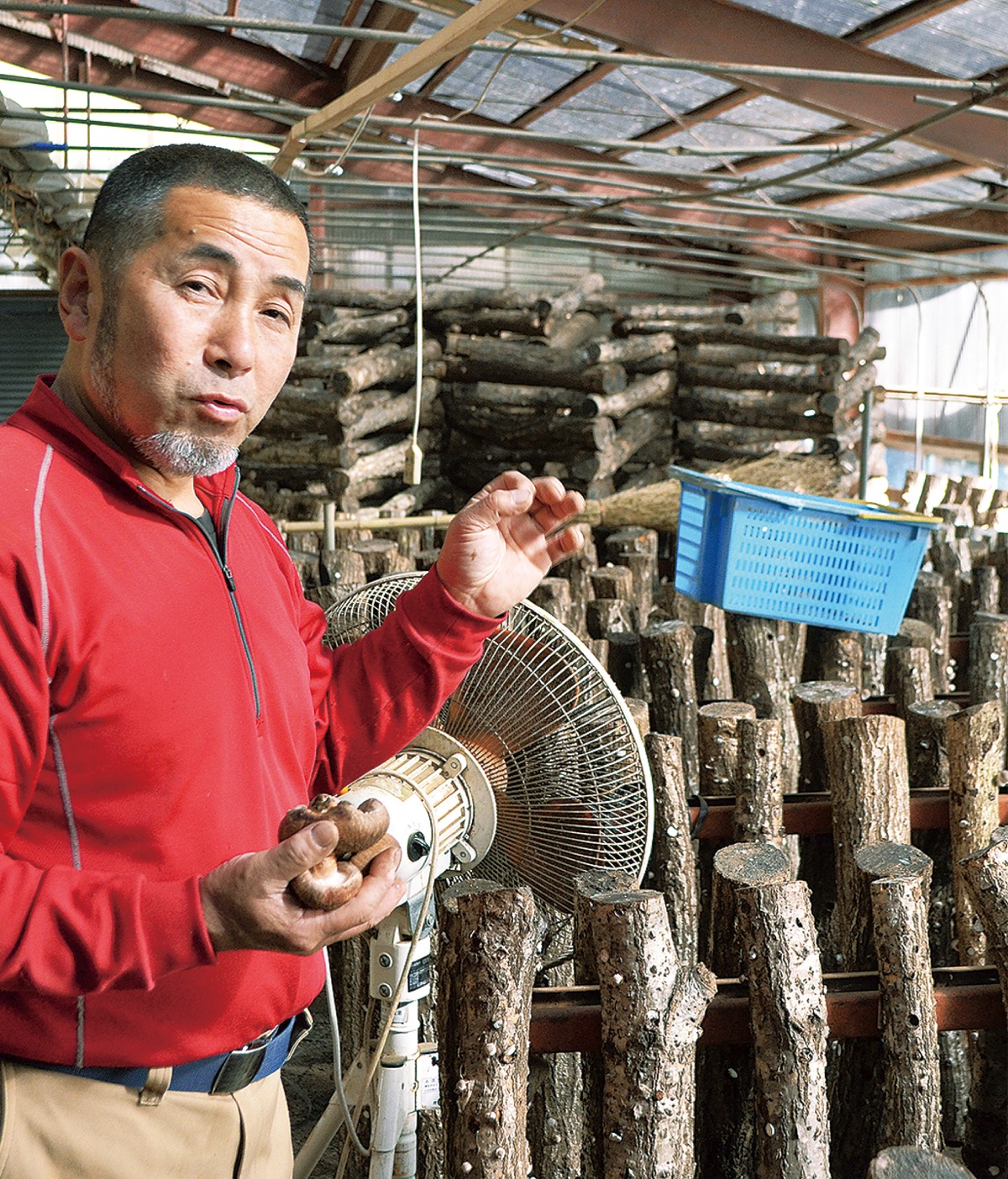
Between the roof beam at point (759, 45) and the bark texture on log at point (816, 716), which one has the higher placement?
the roof beam at point (759, 45)

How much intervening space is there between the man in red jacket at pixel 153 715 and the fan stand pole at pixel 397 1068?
43 cm

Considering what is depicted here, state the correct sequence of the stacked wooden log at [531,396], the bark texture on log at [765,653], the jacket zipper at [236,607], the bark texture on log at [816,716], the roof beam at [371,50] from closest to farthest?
the jacket zipper at [236,607], the bark texture on log at [816,716], the bark texture on log at [765,653], the roof beam at [371,50], the stacked wooden log at [531,396]

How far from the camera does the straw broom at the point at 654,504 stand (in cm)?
660

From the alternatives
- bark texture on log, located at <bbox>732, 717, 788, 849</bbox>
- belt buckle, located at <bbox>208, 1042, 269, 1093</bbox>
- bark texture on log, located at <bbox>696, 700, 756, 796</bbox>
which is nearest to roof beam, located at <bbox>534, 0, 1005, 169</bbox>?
bark texture on log, located at <bbox>696, 700, 756, 796</bbox>

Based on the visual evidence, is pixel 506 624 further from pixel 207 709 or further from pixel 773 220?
pixel 773 220

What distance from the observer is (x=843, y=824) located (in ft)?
10.5

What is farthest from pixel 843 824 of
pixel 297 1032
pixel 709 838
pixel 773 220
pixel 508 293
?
pixel 773 220

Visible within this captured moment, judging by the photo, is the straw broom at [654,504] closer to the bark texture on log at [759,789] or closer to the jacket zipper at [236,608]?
the bark texture on log at [759,789]

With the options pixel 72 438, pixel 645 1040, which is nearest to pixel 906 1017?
pixel 645 1040

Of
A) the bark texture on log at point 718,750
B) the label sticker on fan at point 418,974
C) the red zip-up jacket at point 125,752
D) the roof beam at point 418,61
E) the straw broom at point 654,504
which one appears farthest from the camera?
the straw broom at point 654,504

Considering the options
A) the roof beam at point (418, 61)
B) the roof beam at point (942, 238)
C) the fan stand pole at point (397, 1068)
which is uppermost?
the roof beam at point (942, 238)

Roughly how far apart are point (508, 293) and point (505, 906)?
8.30 meters

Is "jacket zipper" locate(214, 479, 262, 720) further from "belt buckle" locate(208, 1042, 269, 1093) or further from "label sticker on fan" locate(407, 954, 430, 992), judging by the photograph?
"label sticker on fan" locate(407, 954, 430, 992)

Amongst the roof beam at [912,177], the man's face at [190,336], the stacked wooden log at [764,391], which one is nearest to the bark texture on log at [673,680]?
the man's face at [190,336]
